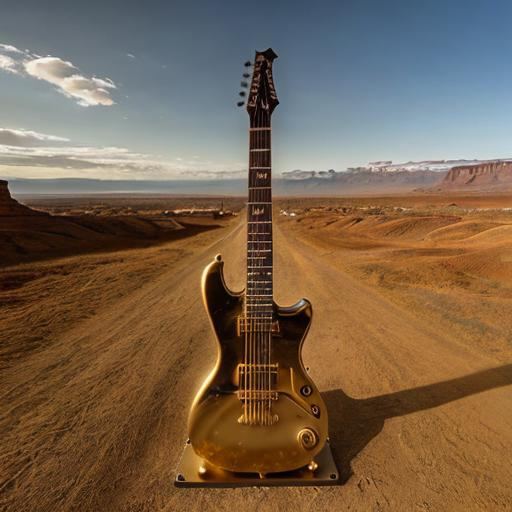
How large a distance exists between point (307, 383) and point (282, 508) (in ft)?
3.18

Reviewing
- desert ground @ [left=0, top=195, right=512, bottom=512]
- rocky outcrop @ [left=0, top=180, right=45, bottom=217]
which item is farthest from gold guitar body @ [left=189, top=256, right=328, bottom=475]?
rocky outcrop @ [left=0, top=180, right=45, bottom=217]

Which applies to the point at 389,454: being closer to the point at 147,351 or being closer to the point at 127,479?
the point at 127,479

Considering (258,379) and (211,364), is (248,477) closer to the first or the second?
(258,379)

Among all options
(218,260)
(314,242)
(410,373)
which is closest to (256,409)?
(218,260)

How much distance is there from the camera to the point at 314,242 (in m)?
18.2

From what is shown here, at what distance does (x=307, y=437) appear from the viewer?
8.75 ft

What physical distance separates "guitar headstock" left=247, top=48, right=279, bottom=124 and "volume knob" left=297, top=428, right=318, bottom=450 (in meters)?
2.58

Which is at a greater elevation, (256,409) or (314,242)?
(256,409)

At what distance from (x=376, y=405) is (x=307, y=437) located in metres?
1.67

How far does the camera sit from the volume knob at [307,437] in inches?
105

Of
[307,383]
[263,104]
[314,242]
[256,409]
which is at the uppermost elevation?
[263,104]

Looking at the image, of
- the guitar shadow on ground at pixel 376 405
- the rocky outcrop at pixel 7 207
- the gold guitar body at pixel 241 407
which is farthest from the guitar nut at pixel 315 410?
the rocky outcrop at pixel 7 207

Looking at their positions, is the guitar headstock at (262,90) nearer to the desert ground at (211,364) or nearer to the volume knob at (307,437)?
the volume knob at (307,437)

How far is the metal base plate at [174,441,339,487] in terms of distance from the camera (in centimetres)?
274
